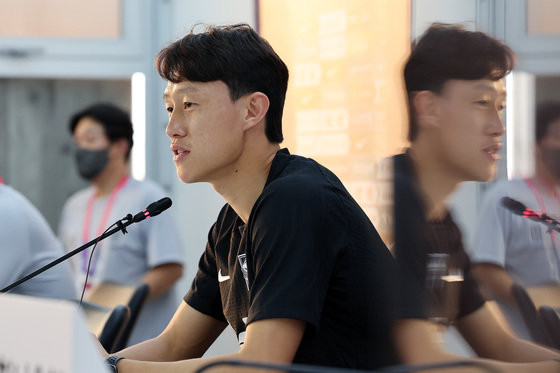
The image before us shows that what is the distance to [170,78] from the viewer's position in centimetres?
148

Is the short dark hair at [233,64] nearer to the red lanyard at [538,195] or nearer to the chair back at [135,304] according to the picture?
the red lanyard at [538,195]

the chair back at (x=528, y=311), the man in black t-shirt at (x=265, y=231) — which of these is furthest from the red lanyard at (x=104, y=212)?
the chair back at (x=528, y=311)

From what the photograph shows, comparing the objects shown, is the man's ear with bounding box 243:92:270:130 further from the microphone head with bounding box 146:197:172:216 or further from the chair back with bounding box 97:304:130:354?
the chair back with bounding box 97:304:130:354

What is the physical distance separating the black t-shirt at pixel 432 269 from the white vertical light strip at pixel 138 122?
193 centimetres

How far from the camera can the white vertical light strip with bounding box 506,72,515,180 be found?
4.06ft

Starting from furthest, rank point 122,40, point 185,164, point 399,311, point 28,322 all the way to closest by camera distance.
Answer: point 122,40 < point 185,164 < point 399,311 < point 28,322

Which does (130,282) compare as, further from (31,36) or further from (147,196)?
(31,36)

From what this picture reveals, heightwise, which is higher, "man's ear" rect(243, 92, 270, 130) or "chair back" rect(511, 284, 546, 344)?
"man's ear" rect(243, 92, 270, 130)

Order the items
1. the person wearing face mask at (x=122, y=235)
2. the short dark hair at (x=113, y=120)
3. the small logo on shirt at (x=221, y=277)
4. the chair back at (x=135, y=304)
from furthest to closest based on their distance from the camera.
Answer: the short dark hair at (x=113, y=120) → the person wearing face mask at (x=122, y=235) → the chair back at (x=135, y=304) → the small logo on shirt at (x=221, y=277)

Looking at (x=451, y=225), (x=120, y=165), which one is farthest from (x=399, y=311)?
(x=120, y=165)

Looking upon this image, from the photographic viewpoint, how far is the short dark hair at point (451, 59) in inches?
49.4

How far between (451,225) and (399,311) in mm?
157

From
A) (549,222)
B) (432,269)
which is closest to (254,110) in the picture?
(432,269)

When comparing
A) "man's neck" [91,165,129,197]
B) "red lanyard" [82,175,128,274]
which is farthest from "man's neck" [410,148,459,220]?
"man's neck" [91,165,129,197]
